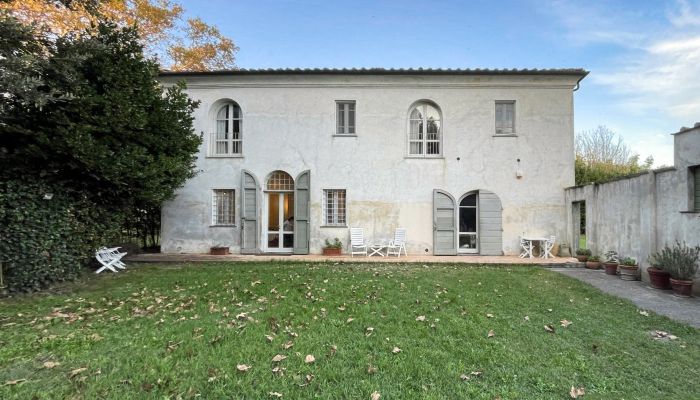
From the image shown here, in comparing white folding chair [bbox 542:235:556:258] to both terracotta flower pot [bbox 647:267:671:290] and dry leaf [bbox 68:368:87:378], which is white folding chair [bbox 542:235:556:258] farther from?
dry leaf [bbox 68:368:87:378]

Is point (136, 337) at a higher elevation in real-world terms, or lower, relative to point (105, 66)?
lower

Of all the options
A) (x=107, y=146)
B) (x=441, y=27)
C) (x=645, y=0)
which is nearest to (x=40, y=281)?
(x=107, y=146)

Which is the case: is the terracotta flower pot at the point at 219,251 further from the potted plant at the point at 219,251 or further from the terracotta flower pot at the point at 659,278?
the terracotta flower pot at the point at 659,278

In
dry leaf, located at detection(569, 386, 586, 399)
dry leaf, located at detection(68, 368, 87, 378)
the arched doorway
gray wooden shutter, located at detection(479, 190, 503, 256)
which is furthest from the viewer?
the arched doorway

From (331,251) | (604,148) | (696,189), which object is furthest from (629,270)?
(604,148)

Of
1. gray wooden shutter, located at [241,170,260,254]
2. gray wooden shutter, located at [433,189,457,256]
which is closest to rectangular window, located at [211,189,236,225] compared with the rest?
gray wooden shutter, located at [241,170,260,254]

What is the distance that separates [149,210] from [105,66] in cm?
678

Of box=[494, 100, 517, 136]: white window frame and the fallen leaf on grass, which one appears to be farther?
box=[494, 100, 517, 136]: white window frame

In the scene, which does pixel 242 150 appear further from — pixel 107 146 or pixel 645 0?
pixel 645 0

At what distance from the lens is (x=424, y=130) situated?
1280cm

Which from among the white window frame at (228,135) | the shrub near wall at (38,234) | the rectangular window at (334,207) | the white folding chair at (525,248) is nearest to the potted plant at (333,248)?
the rectangular window at (334,207)

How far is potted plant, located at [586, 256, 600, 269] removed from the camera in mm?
10156

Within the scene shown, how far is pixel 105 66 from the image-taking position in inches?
300

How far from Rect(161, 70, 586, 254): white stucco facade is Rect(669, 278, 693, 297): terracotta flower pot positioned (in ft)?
17.2
